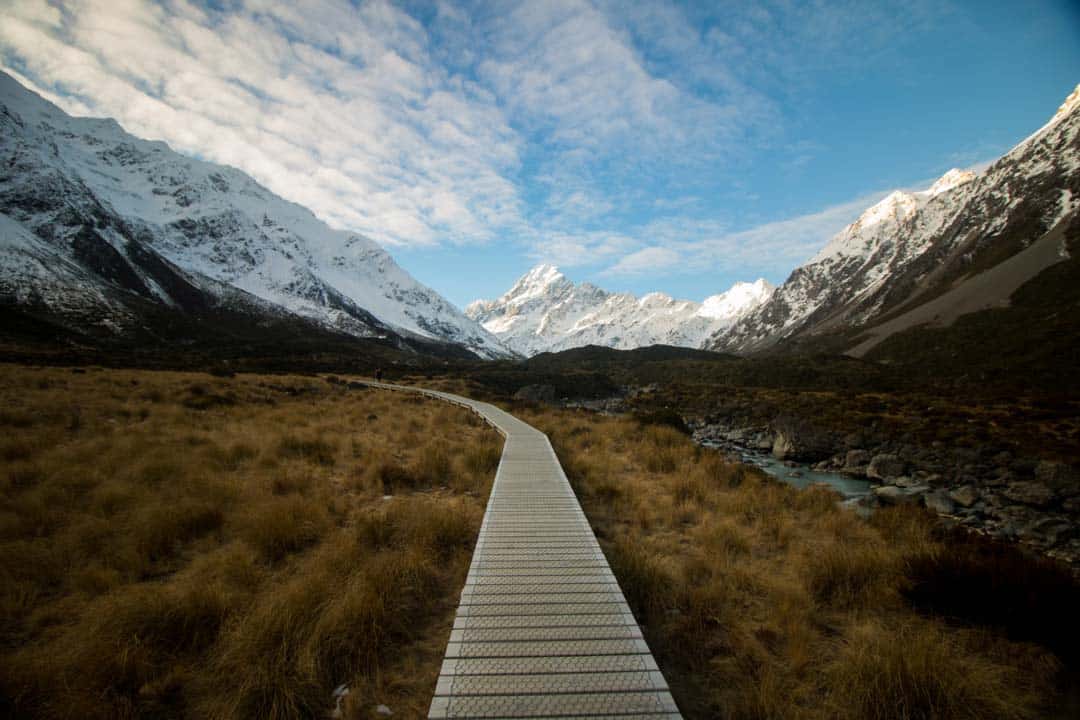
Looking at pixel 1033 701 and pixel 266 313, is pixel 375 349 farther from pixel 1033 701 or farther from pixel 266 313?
pixel 1033 701

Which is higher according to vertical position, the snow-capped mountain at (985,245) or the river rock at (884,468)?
the snow-capped mountain at (985,245)

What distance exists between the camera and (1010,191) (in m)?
112

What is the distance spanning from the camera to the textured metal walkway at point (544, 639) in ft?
10.8

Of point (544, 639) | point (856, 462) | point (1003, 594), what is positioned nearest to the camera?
point (544, 639)

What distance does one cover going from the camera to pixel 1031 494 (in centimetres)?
1380

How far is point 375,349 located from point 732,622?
131 metres

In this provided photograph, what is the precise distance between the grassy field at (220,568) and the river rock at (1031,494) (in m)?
16.9

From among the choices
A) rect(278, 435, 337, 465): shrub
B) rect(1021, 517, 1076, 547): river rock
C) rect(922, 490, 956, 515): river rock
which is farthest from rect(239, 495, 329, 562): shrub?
rect(1021, 517, 1076, 547): river rock

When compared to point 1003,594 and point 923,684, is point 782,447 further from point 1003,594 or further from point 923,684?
point 923,684

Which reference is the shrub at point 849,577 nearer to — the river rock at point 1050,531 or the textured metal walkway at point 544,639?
the textured metal walkway at point 544,639

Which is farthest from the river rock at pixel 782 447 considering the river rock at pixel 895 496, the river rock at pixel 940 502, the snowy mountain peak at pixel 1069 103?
the snowy mountain peak at pixel 1069 103

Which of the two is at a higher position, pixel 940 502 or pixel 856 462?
pixel 856 462

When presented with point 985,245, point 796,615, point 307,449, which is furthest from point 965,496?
point 985,245

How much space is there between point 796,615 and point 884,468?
1730 centimetres
